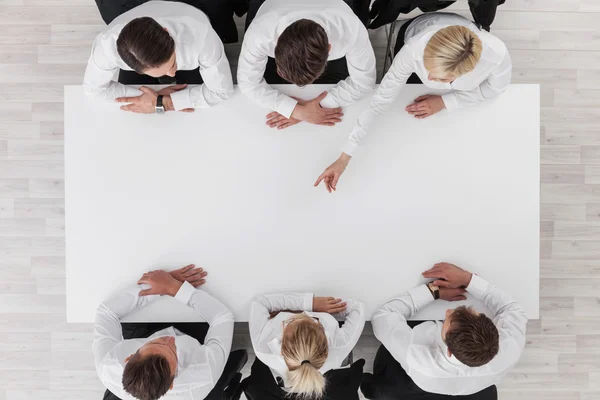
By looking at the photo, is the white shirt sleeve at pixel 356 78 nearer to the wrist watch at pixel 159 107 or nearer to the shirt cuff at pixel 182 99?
the shirt cuff at pixel 182 99

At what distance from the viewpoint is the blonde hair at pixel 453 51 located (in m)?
1.38

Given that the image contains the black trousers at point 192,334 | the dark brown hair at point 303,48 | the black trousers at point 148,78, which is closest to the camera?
the dark brown hair at point 303,48

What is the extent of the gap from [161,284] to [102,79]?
0.78 meters

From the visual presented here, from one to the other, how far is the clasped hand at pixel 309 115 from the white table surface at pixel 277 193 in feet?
0.12

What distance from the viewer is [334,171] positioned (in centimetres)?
160

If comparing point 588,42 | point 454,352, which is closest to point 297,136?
point 454,352

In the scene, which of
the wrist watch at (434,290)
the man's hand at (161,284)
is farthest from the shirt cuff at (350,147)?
the man's hand at (161,284)

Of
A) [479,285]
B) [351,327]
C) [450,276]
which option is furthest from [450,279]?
[351,327]

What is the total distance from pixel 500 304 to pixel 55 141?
2.23 m

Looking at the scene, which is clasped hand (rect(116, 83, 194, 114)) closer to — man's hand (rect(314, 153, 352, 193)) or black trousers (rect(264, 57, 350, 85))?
black trousers (rect(264, 57, 350, 85))

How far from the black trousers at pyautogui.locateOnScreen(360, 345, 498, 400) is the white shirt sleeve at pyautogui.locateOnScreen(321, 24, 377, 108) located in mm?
1093

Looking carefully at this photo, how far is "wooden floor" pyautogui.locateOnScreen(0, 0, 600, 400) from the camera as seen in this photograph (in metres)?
2.24

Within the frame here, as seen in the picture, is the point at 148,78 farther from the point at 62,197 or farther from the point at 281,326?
the point at 281,326

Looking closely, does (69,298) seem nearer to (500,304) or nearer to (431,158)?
(431,158)
